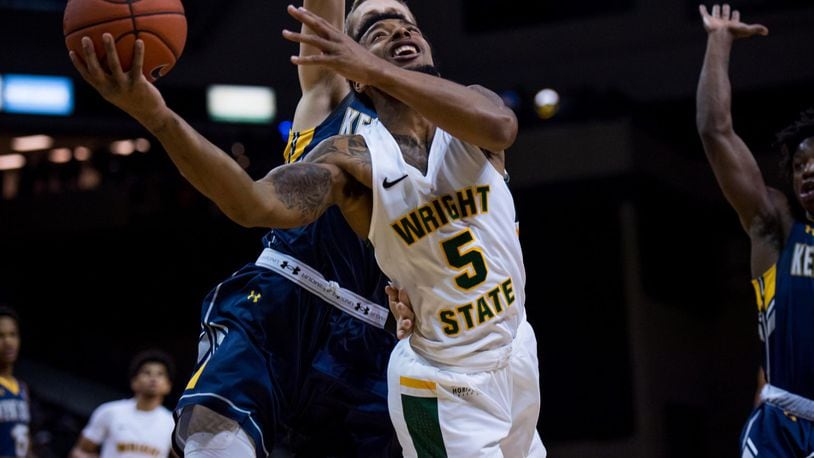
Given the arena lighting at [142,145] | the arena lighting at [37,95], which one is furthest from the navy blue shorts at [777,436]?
the arena lighting at [142,145]

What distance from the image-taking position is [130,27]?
320cm

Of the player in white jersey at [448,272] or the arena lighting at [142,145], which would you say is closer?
the player in white jersey at [448,272]

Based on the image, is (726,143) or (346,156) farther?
(726,143)

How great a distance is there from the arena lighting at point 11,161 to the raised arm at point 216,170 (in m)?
15.7

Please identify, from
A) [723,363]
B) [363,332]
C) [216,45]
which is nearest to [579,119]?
[723,363]

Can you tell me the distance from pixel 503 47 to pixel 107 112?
18.1 feet

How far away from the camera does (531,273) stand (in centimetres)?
1513

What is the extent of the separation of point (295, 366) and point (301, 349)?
0.24 ft

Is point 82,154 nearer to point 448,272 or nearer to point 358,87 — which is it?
point 358,87

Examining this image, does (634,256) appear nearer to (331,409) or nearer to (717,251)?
(717,251)

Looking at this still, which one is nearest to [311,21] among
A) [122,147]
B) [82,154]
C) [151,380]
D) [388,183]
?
[388,183]

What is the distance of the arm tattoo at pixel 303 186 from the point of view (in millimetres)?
3511

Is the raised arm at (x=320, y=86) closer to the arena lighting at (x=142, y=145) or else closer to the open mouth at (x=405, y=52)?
the open mouth at (x=405, y=52)

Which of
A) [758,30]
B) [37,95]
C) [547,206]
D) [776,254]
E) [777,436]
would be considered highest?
[37,95]
